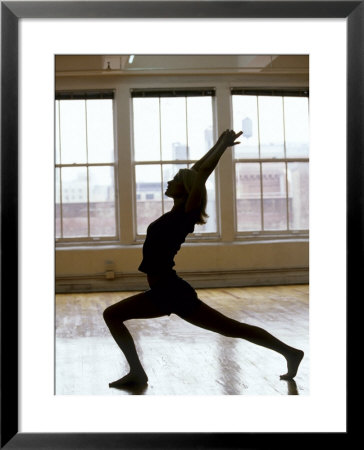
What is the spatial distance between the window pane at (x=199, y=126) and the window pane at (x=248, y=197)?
1.92 ft

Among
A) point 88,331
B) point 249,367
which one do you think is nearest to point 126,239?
point 88,331

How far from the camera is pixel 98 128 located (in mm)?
8422

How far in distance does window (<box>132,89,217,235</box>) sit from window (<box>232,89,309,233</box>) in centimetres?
50

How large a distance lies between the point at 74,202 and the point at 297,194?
325cm

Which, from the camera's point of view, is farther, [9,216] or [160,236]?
[160,236]

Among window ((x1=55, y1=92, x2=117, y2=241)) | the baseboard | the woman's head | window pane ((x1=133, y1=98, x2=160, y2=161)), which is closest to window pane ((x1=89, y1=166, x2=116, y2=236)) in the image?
window ((x1=55, y1=92, x2=117, y2=241))

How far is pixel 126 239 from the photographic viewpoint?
840cm

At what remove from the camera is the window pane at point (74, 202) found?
8.35m

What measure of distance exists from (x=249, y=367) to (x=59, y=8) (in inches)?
94.7

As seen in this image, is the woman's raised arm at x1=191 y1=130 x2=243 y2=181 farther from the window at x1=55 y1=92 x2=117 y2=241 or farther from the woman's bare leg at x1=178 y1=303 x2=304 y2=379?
the window at x1=55 y1=92 x2=117 y2=241

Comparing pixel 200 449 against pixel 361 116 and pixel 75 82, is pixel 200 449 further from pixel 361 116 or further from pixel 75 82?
pixel 75 82

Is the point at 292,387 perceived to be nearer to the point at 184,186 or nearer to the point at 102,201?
the point at 184,186

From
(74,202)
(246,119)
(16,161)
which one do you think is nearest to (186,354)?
(16,161)

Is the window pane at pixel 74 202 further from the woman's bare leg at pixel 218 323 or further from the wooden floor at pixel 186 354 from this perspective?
the woman's bare leg at pixel 218 323
